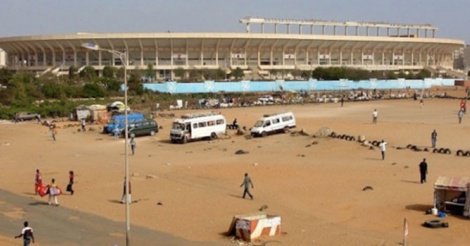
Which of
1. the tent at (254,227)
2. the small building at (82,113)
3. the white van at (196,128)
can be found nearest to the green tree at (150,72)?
A: the small building at (82,113)

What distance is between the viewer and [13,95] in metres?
78.7

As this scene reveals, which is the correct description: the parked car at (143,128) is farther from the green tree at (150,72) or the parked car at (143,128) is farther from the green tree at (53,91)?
the green tree at (150,72)

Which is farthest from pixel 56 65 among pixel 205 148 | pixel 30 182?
pixel 30 182

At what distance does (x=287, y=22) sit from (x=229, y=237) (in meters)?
129

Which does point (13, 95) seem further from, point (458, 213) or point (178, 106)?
point (458, 213)

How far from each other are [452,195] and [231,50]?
118m

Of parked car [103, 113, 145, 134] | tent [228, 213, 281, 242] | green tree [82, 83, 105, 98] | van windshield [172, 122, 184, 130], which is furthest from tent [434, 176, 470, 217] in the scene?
green tree [82, 83, 105, 98]

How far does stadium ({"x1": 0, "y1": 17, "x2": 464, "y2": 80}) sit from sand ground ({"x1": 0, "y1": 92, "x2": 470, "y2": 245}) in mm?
75950

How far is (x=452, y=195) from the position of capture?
72.9 feet

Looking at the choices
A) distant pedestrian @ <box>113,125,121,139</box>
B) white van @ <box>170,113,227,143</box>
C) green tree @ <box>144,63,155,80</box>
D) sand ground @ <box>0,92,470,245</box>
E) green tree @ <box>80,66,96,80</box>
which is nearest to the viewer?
sand ground @ <box>0,92,470,245</box>

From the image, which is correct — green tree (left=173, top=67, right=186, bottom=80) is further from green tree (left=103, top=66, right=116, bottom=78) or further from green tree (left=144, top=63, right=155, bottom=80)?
green tree (left=103, top=66, right=116, bottom=78)

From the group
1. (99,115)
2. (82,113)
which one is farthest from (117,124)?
(82,113)

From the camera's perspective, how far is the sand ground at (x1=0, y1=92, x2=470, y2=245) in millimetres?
21094

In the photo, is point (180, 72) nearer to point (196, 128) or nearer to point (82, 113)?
point (82, 113)
